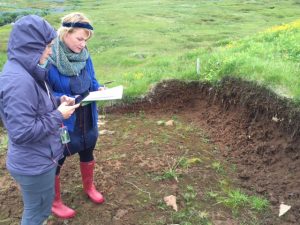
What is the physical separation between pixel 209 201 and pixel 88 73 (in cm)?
263

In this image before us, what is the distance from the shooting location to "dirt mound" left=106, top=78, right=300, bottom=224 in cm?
681

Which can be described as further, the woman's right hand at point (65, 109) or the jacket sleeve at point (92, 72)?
the jacket sleeve at point (92, 72)

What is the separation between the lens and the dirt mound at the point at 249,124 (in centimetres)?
681

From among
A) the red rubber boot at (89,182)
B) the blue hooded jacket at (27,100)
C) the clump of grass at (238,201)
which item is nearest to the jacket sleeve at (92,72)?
the red rubber boot at (89,182)

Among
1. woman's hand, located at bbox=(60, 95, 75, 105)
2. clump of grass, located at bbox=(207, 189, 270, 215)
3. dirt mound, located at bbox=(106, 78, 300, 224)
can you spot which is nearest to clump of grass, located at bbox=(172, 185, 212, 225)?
clump of grass, located at bbox=(207, 189, 270, 215)

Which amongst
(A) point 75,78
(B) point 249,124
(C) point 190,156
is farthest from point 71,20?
(B) point 249,124

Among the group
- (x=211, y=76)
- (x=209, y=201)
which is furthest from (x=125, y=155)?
(x=211, y=76)

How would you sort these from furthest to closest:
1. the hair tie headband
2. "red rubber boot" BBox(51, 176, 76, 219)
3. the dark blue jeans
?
"red rubber boot" BBox(51, 176, 76, 219), the hair tie headband, the dark blue jeans

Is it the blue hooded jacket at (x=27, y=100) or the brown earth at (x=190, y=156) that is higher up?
the blue hooded jacket at (x=27, y=100)

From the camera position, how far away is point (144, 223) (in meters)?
5.71

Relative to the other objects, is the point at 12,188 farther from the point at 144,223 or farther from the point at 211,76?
the point at 211,76

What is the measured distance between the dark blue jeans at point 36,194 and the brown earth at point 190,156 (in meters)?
1.24

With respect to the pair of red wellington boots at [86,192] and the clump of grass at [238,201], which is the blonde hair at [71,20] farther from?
the clump of grass at [238,201]

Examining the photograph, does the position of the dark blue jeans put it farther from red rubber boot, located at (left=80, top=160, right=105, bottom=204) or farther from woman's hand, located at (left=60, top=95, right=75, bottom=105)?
red rubber boot, located at (left=80, top=160, right=105, bottom=204)
